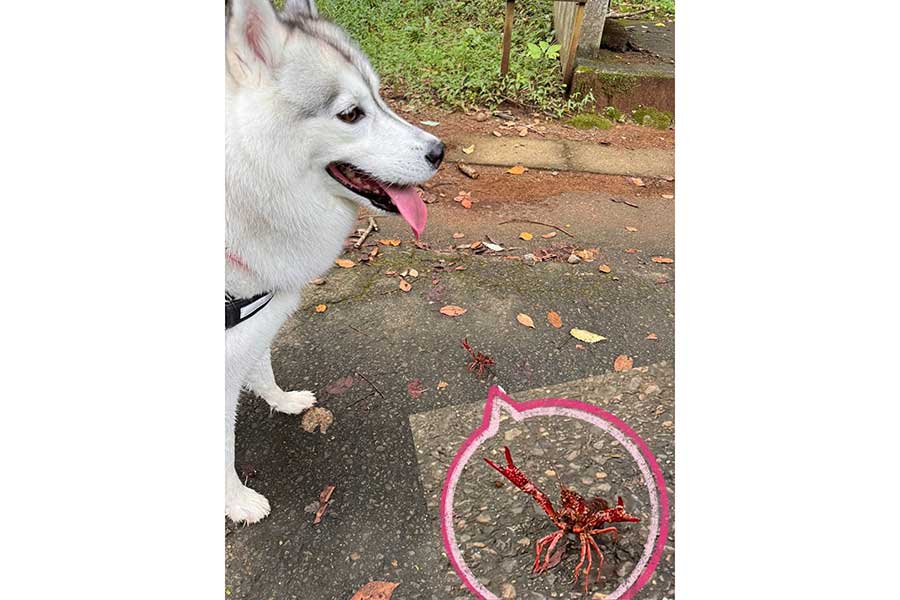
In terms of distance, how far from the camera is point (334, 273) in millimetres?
2229

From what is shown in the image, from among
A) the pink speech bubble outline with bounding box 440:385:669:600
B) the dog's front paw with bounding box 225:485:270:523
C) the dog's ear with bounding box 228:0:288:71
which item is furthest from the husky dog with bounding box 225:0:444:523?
the dog's front paw with bounding box 225:485:270:523

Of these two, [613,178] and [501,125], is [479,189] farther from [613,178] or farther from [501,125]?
[613,178]

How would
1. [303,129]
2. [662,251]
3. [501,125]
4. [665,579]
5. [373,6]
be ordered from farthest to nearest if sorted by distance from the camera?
[662,251], [501,125], [373,6], [665,579], [303,129]

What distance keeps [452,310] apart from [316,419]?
0.63m

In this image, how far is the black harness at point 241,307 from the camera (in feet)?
3.83

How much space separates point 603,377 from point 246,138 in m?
1.30

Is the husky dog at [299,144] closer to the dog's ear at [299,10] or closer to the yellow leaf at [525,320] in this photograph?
the dog's ear at [299,10]

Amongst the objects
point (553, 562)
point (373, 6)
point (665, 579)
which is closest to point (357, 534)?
point (553, 562)

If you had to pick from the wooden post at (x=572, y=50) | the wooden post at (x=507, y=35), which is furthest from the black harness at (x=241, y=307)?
the wooden post at (x=572, y=50)

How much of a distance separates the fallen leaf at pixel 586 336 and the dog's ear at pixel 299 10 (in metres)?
1.39

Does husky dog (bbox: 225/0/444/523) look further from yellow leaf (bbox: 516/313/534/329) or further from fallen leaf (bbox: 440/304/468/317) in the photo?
yellow leaf (bbox: 516/313/534/329)

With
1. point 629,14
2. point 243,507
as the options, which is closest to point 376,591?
point 243,507

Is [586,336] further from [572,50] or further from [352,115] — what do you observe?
[352,115]

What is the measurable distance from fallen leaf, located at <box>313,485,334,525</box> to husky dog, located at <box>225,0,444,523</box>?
0.62 m
